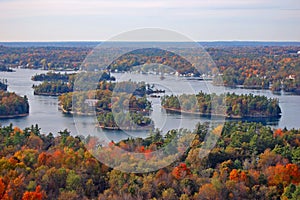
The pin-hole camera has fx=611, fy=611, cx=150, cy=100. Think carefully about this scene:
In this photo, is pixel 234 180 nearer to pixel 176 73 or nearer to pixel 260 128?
pixel 260 128

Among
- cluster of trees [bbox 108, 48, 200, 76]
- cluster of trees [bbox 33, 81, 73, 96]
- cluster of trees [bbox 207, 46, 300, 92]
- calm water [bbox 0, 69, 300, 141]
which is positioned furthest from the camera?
cluster of trees [bbox 207, 46, 300, 92]

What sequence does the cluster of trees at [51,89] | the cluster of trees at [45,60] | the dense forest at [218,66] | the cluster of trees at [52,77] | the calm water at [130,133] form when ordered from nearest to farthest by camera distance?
the calm water at [130,133], the dense forest at [218,66], the cluster of trees at [51,89], the cluster of trees at [52,77], the cluster of trees at [45,60]

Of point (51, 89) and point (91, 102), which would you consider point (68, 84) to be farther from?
point (91, 102)

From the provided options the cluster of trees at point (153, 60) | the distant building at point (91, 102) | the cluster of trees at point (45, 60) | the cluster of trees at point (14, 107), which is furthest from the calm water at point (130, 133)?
the cluster of trees at point (45, 60)

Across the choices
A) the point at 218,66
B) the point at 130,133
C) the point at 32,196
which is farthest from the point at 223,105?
the point at 218,66

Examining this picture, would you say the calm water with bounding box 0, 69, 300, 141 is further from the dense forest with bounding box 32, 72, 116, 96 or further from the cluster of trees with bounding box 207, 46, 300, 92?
the cluster of trees with bounding box 207, 46, 300, 92

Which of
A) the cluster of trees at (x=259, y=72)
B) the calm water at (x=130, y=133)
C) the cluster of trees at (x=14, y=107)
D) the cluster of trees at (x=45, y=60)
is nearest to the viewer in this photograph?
the calm water at (x=130, y=133)

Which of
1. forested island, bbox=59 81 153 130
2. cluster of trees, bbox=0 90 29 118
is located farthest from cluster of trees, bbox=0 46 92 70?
Result: cluster of trees, bbox=0 90 29 118

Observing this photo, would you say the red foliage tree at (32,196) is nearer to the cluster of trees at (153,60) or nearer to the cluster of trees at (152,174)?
the cluster of trees at (152,174)
